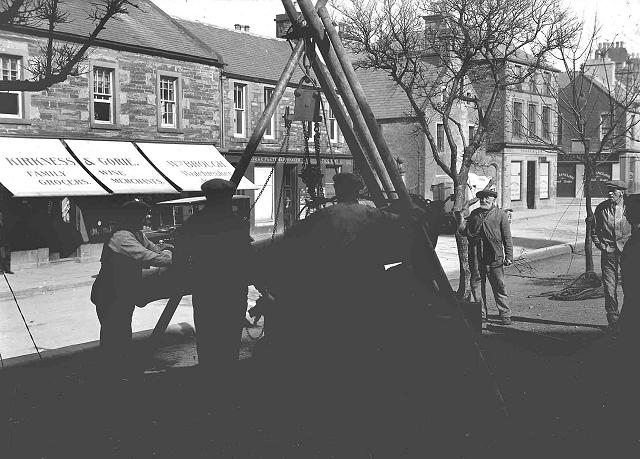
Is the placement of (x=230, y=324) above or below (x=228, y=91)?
below

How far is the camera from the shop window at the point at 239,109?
27.4m

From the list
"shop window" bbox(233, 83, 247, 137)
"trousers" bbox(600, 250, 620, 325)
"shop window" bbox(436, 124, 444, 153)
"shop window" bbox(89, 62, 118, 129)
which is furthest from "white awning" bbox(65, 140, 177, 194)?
"shop window" bbox(436, 124, 444, 153)

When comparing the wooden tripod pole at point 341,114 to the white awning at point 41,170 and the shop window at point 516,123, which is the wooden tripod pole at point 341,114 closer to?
the shop window at point 516,123

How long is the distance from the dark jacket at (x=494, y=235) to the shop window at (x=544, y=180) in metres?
37.4

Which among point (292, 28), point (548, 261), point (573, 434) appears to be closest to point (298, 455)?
point (573, 434)

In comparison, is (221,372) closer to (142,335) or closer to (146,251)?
(146,251)

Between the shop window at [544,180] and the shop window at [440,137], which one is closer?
the shop window at [440,137]

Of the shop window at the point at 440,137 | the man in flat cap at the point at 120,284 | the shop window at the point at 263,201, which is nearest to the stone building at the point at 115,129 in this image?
the shop window at the point at 263,201

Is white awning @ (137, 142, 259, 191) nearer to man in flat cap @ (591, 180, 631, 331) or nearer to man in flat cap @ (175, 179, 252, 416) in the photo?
man in flat cap @ (591, 180, 631, 331)

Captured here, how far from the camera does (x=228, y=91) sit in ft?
87.7

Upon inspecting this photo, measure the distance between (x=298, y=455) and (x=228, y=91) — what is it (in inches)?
909

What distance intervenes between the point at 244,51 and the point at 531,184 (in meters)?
23.5

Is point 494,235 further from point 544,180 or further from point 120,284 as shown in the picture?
point 544,180

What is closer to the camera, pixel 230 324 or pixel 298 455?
pixel 298 455
